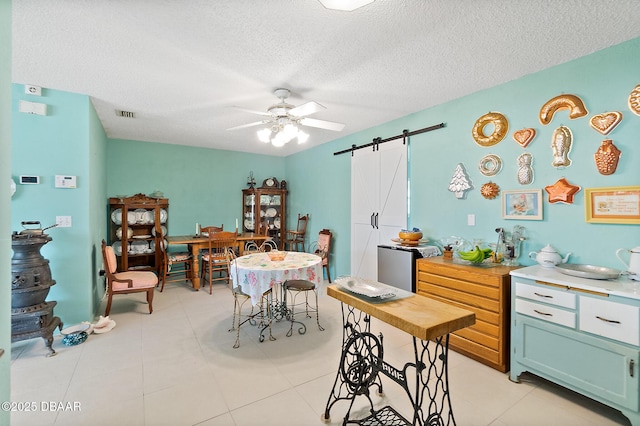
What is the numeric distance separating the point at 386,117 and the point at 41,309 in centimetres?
439

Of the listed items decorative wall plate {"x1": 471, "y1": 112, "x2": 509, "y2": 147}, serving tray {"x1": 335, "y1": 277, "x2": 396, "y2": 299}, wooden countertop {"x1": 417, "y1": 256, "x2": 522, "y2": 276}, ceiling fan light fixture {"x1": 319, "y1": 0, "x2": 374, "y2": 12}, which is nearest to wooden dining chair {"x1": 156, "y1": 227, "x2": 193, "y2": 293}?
serving tray {"x1": 335, "y1": 277, "x2": 396, "y2": 299}

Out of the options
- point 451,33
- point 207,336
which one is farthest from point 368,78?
→ point 207,336

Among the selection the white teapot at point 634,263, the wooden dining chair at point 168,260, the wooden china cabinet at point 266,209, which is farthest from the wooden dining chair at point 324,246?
the white teapot at point 634,263

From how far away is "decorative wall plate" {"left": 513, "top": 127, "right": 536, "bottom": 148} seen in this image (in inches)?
105

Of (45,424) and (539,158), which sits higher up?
(539,158)

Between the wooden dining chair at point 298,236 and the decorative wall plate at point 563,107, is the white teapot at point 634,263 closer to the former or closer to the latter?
the decorative wall plate at point 563,107

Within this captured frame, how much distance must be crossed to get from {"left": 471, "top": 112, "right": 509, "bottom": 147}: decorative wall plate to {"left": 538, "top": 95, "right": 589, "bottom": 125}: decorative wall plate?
12.2 inches

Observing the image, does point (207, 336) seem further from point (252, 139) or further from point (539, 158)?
point (539, 158)

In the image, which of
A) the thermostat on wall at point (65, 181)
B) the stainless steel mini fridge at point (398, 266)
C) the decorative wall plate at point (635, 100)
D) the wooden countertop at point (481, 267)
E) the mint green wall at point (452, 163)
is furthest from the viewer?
the stainless steel mini fridge at point (398, 266)

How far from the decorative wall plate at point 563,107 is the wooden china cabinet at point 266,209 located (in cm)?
488

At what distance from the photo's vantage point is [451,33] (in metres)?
2.06

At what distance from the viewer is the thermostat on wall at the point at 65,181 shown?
3.04m

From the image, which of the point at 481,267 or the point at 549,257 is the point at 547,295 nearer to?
the point at 549,257

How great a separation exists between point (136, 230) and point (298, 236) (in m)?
3.09
